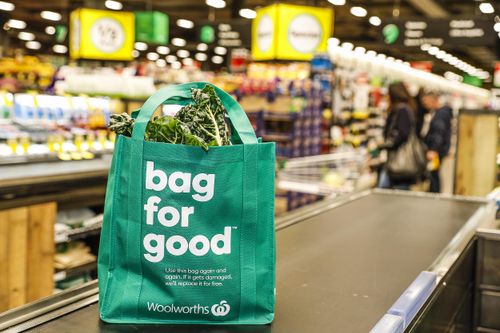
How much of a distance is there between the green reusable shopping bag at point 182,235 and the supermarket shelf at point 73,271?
2356 mm

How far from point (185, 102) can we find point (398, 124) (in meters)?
5.14

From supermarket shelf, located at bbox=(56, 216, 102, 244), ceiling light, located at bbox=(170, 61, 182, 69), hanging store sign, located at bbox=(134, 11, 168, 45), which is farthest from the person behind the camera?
ceiling light, located at bbox=(170, 61, 182, 69)

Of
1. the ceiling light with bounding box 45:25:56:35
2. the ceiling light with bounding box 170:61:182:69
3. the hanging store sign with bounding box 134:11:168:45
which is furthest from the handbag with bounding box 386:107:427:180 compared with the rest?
the ceiling light with bounding box 170:61:182:69

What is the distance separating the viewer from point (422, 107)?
306 inches

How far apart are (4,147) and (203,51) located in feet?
90.2

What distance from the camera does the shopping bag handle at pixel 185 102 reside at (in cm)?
112

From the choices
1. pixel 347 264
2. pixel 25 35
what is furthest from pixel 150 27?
pixel 25 35

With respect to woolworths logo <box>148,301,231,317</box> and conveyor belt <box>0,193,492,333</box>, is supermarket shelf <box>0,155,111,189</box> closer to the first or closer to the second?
conveyor belt <box>0,193,492,333</box>

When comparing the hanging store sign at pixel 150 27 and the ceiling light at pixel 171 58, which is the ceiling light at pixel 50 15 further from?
the ceiling light at pixel 171 58

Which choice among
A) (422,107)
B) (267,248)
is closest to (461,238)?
(267,248)

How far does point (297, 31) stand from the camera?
8.86 m

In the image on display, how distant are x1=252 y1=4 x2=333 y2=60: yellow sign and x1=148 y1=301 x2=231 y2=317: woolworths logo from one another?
7982 millimetres

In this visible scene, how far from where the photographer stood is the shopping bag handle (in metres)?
1.12

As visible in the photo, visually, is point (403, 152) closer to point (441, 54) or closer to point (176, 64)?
point (441, 54)
